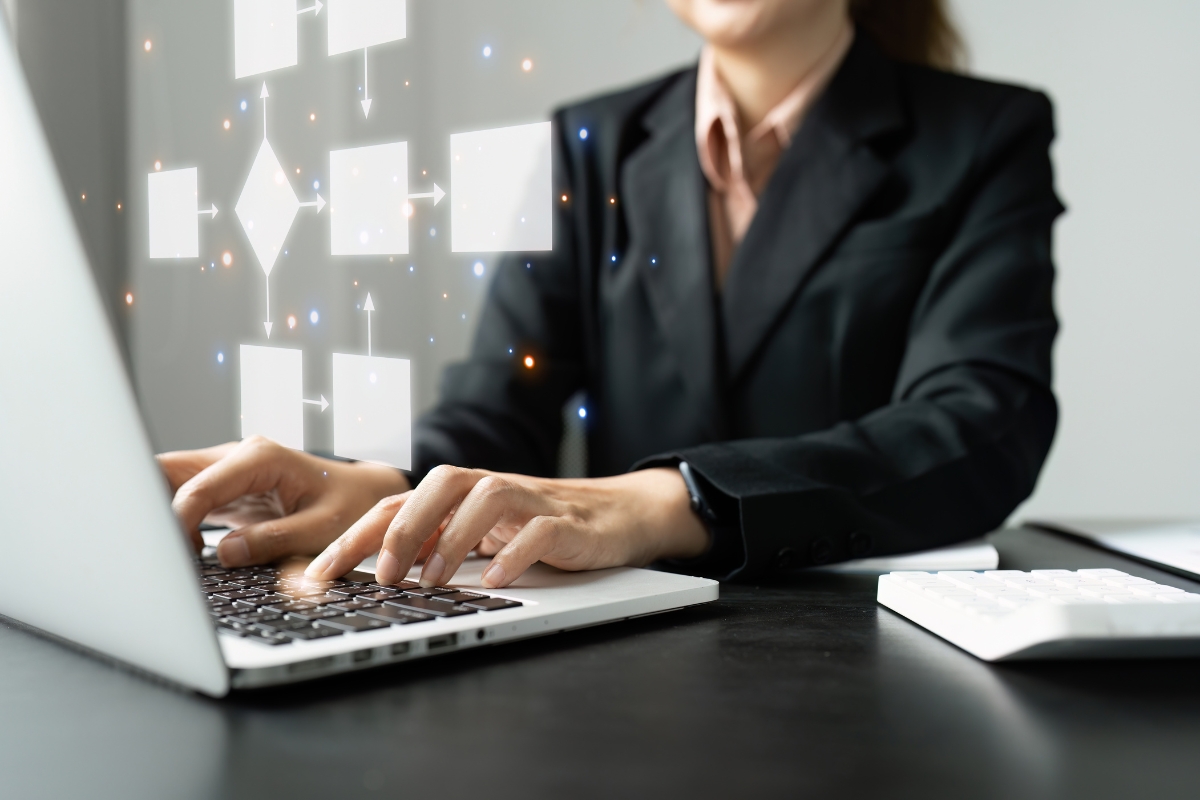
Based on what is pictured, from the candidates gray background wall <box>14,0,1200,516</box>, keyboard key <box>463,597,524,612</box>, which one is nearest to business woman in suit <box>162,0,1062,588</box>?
keyboard key <box>463,597,524,612</box>

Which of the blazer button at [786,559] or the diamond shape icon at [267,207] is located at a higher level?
the diamond shape icon at [267,207]

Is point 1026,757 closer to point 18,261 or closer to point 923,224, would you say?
point 18,261

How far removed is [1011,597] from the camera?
468mm

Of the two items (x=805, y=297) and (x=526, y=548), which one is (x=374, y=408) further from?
(x=805, y=297)

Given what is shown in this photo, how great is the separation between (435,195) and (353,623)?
1.23 ft

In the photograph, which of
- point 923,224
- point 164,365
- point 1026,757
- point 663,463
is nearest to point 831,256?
point 923,224

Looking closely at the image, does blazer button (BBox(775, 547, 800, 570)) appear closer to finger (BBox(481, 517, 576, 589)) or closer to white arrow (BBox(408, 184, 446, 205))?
finger (BBox(481, 517, 576, 589))

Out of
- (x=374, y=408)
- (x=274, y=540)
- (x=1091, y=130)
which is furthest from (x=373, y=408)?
(x=1091, y=130)

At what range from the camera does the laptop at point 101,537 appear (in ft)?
1.07

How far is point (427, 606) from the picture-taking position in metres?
0.46

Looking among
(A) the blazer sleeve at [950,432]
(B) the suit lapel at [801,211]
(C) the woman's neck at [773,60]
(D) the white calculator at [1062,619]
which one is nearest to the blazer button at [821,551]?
(A) the blazer sleeve at [950,432]

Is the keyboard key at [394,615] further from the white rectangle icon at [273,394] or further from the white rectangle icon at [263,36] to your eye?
the white rectangle icon at [263,36]

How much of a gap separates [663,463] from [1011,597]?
29 cm

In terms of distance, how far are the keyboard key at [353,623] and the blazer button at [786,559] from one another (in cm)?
30
